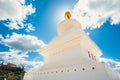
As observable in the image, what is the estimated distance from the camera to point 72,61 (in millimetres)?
8039

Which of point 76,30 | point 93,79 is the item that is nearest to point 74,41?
point 76,30

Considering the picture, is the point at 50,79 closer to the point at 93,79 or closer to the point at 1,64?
the point at 93,79

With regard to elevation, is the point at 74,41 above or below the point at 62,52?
above

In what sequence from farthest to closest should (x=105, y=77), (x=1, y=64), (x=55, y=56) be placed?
(x=1, y=64)
(x=55, y=56)
(x=105, y=77)

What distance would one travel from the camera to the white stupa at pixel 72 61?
616 centimetres

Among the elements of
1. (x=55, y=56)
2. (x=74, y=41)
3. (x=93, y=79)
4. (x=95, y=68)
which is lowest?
(x=93, y=79)

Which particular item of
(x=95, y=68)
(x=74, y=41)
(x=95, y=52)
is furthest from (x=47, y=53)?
(x=95, y=68)

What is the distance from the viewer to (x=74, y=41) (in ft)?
29.2

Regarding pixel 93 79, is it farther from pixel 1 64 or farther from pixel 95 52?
pixel 1 64

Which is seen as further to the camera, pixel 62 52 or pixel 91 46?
pixel 91 46

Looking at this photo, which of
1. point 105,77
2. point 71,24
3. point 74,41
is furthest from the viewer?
point 71,24

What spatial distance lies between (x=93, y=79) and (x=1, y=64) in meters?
33.7

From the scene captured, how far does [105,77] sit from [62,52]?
434 centimetres

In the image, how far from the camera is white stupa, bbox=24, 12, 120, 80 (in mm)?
6160
